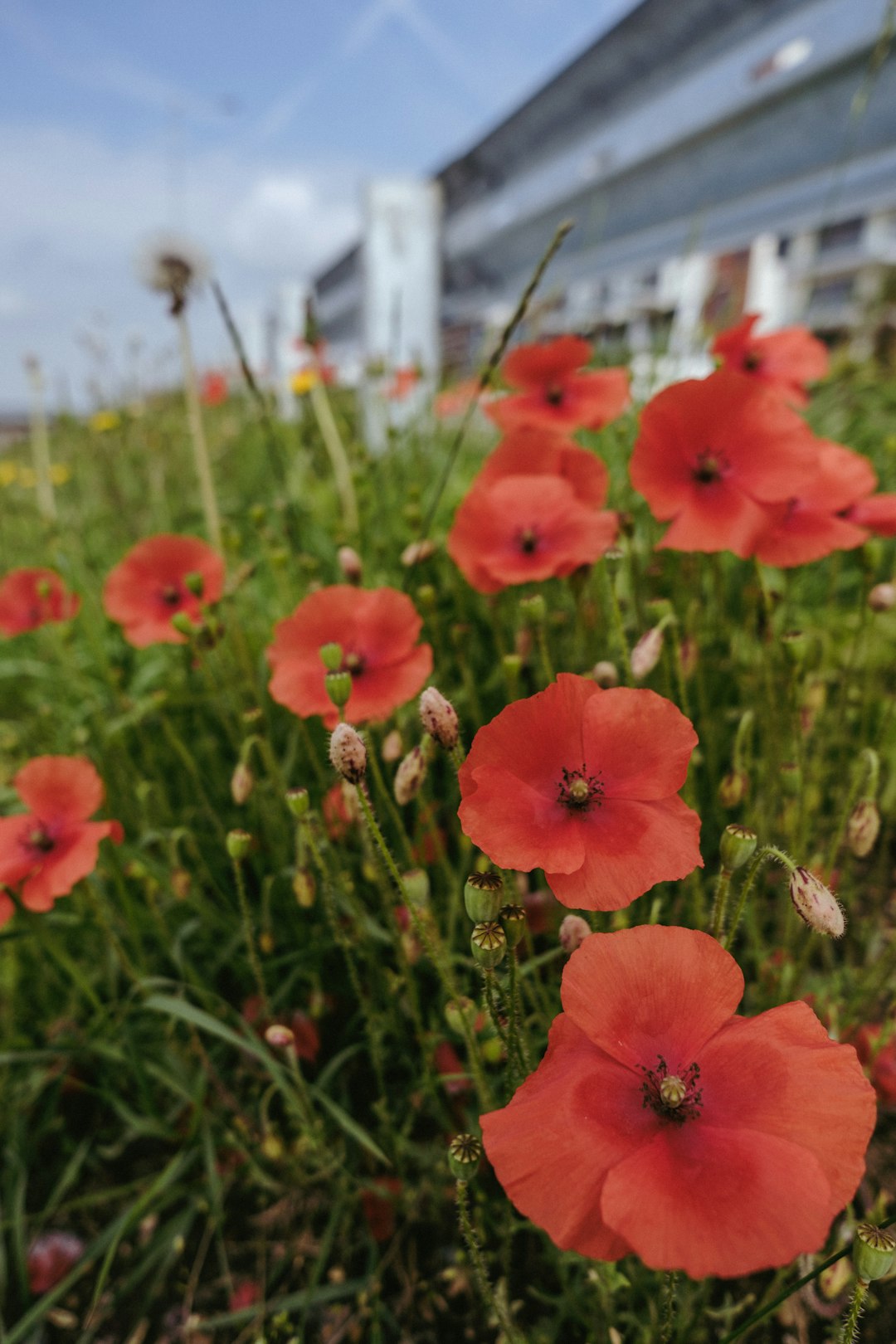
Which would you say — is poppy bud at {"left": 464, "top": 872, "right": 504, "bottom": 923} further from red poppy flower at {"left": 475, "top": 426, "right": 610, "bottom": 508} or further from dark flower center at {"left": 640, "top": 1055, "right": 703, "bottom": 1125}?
red poppy flower at {"left": 475, "top": 426, "right": 610, "bottom": 508}

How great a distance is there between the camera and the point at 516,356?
195 centimetres

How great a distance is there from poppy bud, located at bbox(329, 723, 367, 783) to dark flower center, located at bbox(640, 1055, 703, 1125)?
0.41 meters

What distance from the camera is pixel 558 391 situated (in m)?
2.00

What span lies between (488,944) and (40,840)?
0.96 metres

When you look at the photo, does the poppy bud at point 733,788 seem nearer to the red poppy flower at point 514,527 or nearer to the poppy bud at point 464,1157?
the red poppy flower at point 514,527

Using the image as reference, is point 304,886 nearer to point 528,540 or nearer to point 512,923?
point 512,923

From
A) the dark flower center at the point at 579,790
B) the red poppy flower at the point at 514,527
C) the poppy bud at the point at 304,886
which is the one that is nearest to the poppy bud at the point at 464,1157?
the dark flower center at the point at 579,790

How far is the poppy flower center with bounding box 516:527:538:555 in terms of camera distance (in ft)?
4.96

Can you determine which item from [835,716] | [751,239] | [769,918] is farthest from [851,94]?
[769,918]

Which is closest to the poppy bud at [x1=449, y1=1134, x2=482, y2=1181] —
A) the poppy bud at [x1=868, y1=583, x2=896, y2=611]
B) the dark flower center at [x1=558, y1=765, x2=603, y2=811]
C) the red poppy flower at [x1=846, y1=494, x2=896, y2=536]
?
the dark flower center at [x1=558, y1=765, x2=603, y2=811]

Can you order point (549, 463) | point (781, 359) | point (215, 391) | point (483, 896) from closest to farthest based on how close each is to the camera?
Answer: point (483, 896)
point (549, 463)
point (781, 359)
point (215, 391)

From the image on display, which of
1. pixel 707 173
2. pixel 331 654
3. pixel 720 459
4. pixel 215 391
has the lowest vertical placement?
pixel 331 654

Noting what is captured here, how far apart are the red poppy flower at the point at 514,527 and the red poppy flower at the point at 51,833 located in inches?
30.3

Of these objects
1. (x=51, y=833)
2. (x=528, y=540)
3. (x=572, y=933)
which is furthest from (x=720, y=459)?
(x=51, y=833)
